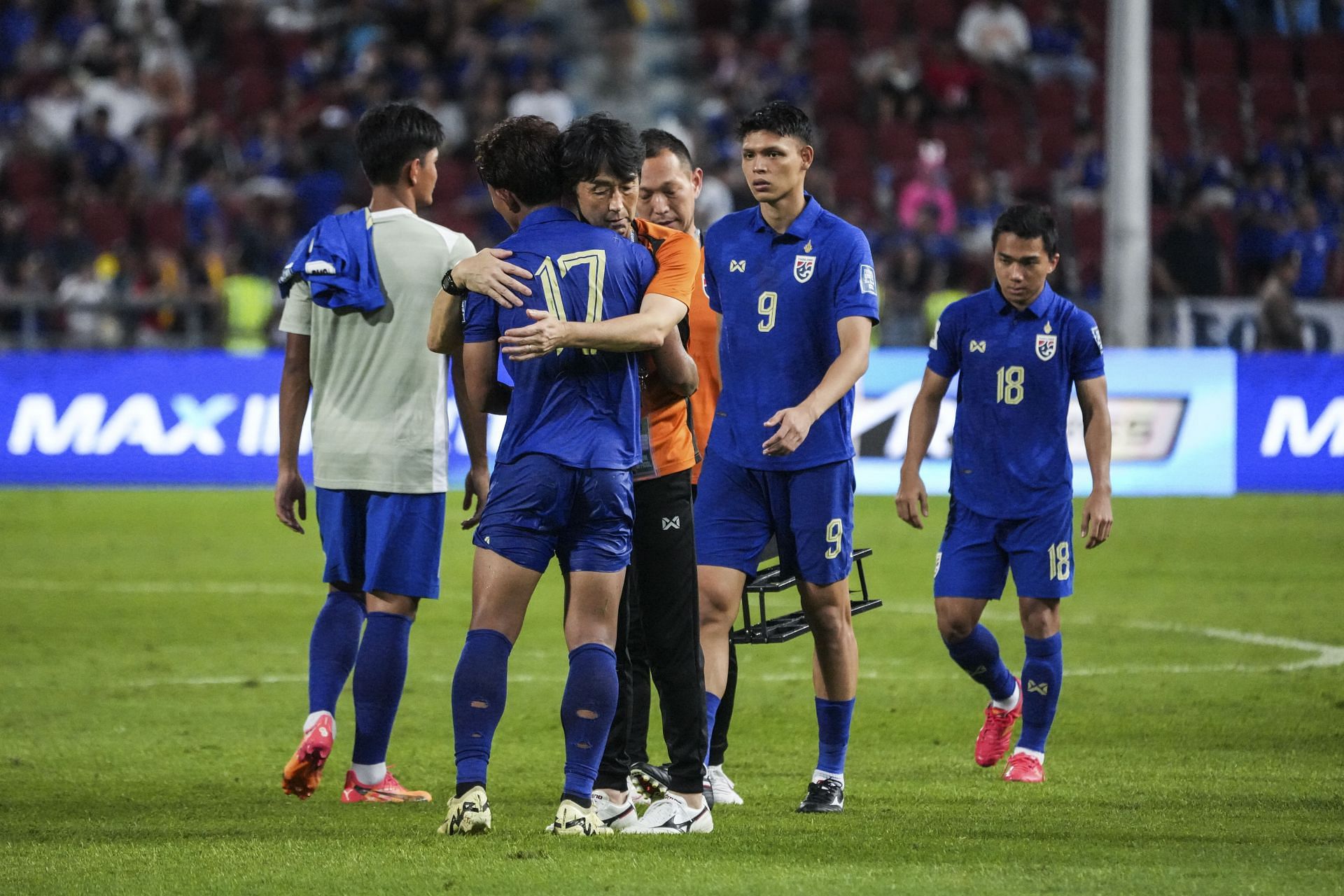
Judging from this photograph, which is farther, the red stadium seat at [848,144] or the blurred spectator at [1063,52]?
the blurred spectator at [1063,52]

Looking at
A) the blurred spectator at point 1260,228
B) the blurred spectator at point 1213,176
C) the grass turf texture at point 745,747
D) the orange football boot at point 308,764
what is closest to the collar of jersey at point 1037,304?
the grass turf texture at point 745,747

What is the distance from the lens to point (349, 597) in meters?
5.94

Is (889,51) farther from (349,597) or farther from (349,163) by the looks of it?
(349,597)

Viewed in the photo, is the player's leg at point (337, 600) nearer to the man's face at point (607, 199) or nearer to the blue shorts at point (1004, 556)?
the man's face at point (607, 199)

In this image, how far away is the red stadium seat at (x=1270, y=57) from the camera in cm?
A: 2331

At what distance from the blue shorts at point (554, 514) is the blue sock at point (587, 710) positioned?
0.24 m

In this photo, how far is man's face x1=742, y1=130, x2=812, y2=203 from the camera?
18.9 ft

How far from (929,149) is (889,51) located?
2.61m

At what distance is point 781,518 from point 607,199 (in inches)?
53.0

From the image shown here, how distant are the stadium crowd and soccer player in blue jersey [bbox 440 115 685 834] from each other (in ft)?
41.4

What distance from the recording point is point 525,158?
16.1 feet

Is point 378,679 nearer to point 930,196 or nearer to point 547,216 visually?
point 547,216

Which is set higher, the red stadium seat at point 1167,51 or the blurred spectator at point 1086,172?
the red stadium seat at point 1167,51

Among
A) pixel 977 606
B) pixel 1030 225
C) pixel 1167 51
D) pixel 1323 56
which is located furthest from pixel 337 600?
pixel 1323 56
